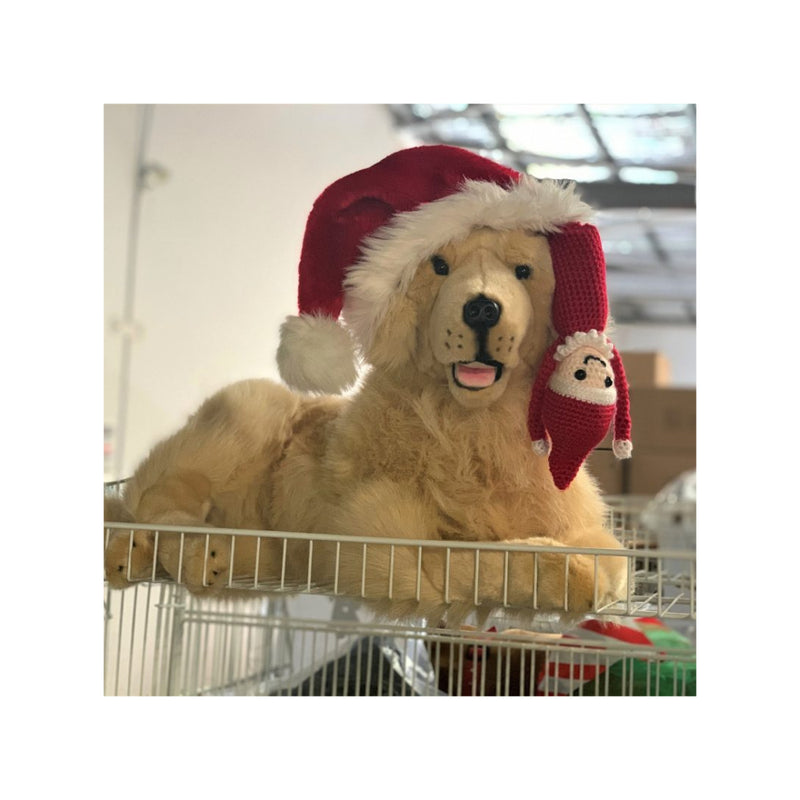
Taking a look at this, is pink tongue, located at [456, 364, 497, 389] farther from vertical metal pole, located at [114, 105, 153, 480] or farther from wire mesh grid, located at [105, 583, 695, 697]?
vertical metal pole, located at [114, 105, 153, 480]

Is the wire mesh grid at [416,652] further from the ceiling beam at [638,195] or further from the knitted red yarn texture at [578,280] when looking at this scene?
the ceiling beam at [638,195]

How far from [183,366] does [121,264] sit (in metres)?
0.24

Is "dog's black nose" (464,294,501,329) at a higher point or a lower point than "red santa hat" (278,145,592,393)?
lower

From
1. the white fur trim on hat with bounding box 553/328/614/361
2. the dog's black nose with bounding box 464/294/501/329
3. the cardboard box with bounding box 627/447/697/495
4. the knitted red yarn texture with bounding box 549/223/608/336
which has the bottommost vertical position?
the cardboard box with bounding box 627/447/697/495

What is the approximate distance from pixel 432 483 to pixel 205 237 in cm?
126

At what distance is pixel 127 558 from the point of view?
2.49 feet

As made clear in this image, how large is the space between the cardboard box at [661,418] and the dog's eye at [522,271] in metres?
1.58

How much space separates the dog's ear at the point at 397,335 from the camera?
2.45ft

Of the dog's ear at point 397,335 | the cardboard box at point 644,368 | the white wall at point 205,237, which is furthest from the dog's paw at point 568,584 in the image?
the cardboard box at point 644,368

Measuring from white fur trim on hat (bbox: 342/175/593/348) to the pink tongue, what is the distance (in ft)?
0.30

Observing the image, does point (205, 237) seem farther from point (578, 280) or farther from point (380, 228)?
point (578, 280)

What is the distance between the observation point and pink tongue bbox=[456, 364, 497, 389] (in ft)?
2.34

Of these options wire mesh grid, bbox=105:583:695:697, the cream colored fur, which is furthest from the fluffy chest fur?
wire mesh grid, bbox=105:583:695:697
